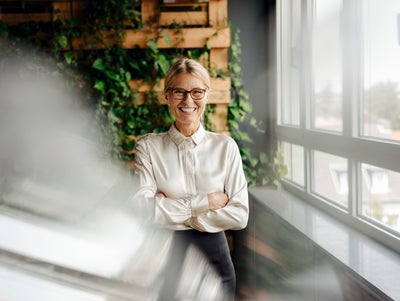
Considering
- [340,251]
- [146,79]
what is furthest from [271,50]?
[340,251]

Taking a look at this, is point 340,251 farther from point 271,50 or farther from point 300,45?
point 271,50

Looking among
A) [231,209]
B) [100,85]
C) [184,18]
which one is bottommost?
[231,209]

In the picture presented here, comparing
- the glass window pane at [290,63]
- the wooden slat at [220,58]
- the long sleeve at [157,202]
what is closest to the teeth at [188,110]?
the long sleeve at [157,202]

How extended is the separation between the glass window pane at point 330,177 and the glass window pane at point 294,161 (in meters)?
0.29

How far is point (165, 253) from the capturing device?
1.50 metres

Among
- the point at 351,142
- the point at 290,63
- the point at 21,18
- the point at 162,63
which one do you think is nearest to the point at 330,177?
the point at 351,142

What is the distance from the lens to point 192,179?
4.94 ft

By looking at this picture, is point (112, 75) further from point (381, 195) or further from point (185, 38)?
point (381, 195)

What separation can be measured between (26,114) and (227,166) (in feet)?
8.32

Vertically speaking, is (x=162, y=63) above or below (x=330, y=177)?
above

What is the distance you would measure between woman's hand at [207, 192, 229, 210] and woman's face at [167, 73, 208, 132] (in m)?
0.22

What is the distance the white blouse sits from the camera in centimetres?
148

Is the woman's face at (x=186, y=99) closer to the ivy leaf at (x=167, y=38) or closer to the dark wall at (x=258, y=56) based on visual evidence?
the ivy leaf at (x=167, y=38)

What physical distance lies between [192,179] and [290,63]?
217 centimetres
